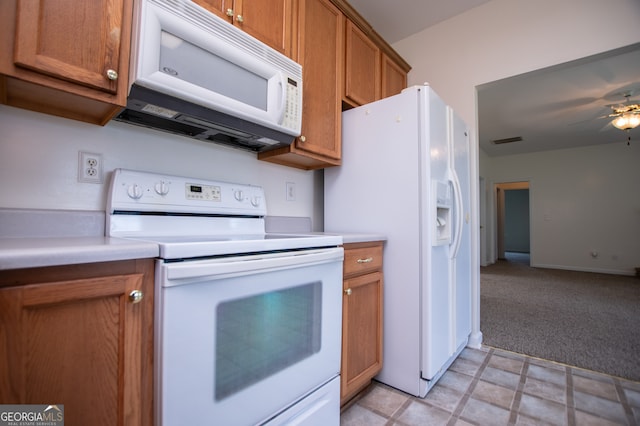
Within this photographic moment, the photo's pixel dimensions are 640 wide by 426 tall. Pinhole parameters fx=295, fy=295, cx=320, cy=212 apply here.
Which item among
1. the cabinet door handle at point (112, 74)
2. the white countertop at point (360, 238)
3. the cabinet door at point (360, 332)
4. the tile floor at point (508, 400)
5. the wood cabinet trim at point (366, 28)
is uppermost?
the wood cabinet trim at point (366, 28)

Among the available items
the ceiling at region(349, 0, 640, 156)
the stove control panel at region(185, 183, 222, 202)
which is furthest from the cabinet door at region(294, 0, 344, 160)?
the ceiling at region(349, 0, 640, 156)

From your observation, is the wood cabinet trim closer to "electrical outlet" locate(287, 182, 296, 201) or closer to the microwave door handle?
the microwave door handle

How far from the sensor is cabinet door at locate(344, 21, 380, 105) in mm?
1929

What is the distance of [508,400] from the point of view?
155 cm

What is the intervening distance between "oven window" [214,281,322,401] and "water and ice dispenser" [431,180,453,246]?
0.82 m

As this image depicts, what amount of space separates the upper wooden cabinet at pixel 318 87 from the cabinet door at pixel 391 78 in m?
0.55

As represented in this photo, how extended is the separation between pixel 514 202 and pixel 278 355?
11.8 meters

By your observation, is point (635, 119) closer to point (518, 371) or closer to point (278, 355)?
point (518, 371)

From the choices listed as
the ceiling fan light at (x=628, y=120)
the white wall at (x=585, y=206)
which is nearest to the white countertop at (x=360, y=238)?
the ceiling fan light at (x=628, y=120)

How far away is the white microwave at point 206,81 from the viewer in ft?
3.24

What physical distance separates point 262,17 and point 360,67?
0.86 m

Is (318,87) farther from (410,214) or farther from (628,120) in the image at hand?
(628,120)

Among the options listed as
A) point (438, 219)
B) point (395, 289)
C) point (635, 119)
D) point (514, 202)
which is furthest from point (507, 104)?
point (514, 202)

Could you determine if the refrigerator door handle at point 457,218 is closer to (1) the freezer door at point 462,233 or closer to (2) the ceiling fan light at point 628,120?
(1) the freezer door at point 462,233
